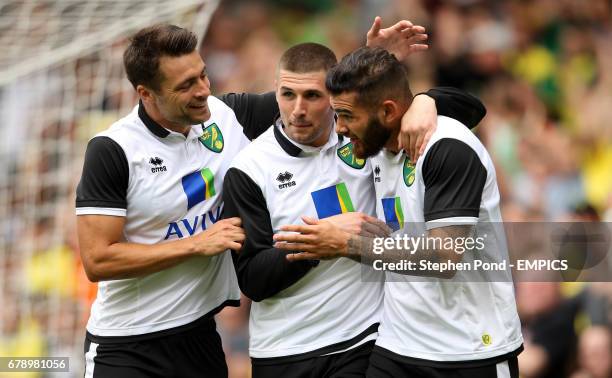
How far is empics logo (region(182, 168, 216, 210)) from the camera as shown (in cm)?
432

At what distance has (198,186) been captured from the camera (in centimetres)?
434

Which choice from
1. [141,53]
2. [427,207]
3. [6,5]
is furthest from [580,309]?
[6,5]

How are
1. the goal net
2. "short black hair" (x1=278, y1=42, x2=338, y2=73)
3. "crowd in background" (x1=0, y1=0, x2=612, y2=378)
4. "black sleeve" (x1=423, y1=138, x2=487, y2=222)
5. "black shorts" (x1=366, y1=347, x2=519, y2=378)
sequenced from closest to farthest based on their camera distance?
"black sleeve" (x1=423, y1=138, x2=487, y2=222), "black shorts" (x1=366, y1=347, x2=519, y2=378), "short black hair" (x1=278, y1=42, x2=338, y2=73), the goal net, "crowd in background" (x1=0, y1=0, x2=612, y2=378)

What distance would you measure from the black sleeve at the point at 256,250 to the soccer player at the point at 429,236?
14 cm

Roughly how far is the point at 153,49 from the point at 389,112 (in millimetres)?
1078

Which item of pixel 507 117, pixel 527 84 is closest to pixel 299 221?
pixel 507 117

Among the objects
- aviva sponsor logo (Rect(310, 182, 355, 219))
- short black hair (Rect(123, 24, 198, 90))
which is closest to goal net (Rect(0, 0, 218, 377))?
short black hair (Rect(123, 24, 198, 90))

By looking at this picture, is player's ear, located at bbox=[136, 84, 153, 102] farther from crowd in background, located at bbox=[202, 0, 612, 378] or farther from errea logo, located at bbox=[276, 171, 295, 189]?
crowd in background, located at bbox=[202, 0, 612, 378]

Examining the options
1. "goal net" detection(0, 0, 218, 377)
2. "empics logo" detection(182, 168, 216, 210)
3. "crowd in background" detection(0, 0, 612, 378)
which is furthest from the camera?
"crowd in background" detection(0, 0, 612, 378)

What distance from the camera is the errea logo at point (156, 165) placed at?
168 inches

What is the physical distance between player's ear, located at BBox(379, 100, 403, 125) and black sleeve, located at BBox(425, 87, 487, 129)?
0.76 ft

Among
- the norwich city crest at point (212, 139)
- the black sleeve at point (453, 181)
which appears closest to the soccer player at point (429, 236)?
the black sleeve at point (453, 181)

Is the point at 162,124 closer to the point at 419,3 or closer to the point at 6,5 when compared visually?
the point at 6,5

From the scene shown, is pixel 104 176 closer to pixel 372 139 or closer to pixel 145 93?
pixel 145 93
